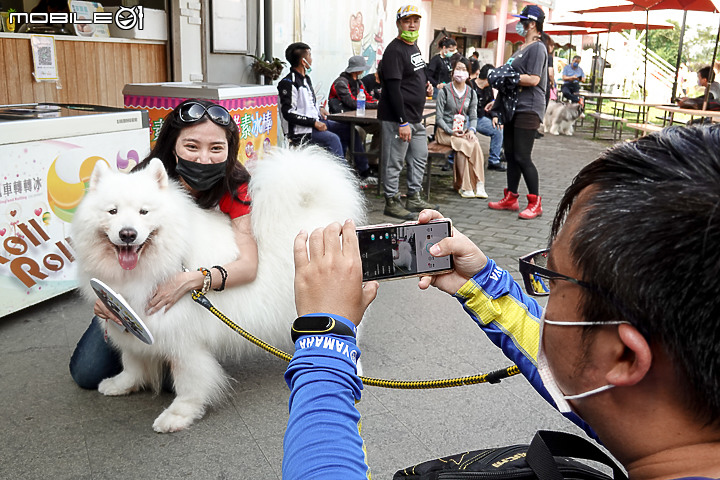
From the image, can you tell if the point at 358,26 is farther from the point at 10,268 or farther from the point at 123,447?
the point at 123,447

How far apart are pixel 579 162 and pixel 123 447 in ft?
33.9

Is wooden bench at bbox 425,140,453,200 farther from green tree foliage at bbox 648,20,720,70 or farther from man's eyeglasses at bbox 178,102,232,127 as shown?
green tree foliage at bbox 648,20,720,70

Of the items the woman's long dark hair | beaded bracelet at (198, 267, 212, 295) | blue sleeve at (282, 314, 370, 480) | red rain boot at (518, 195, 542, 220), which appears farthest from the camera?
red rain boot at (518, 195, 542, 220)

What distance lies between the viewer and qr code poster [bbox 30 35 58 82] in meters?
6.01

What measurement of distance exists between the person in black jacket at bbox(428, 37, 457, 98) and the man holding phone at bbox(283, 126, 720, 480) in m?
9.63

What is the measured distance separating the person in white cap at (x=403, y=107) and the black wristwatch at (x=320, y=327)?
576 cm

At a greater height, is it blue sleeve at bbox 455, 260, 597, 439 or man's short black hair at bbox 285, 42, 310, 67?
man's short black hair at bbox 285, 42, 310, 67

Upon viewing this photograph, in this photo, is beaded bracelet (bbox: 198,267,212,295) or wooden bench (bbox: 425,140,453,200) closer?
beaded bracelet (bbox: 198,267,212,295)

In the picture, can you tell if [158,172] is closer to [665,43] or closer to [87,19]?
[87,19]

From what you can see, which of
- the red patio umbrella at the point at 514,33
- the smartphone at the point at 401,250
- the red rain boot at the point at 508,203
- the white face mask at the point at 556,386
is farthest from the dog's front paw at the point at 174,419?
the red patio umbrella at the point at 514,33

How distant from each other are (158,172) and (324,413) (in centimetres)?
191

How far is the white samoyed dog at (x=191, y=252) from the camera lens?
8.00 ft

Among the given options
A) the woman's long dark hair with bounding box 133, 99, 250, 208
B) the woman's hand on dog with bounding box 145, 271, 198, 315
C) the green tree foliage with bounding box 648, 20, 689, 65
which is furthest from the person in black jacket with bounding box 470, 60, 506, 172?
the green tree foliage with bounding box 648, 20, 689, 65

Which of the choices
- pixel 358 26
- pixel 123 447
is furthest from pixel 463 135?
pixel 123 447
